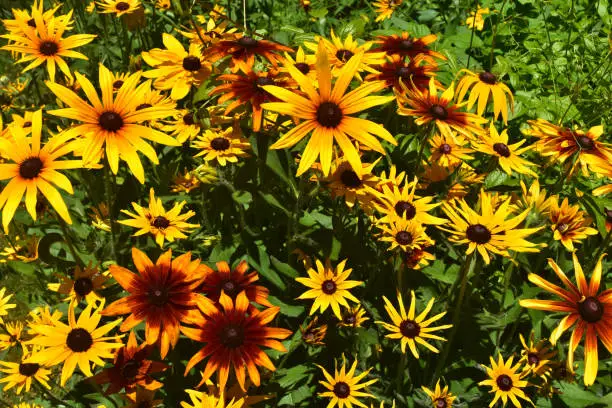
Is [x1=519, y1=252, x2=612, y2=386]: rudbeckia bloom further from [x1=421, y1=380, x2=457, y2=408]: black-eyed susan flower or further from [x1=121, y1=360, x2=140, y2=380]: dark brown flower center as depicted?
[x1=121, y1=360, x2=140, y2=380]: dark brown flower center

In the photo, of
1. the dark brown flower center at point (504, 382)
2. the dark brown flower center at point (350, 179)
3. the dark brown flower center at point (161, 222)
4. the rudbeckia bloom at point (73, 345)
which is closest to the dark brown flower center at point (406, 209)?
the dark brown flower center at point (350, 179)

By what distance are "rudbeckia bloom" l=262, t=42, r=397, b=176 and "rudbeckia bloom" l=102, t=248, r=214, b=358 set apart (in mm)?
471

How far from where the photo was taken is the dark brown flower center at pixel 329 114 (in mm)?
1379

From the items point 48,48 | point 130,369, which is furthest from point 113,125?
point 48,48

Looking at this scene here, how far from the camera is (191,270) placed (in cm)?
143

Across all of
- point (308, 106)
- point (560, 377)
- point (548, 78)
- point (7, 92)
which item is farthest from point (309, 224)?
point (7, 92)

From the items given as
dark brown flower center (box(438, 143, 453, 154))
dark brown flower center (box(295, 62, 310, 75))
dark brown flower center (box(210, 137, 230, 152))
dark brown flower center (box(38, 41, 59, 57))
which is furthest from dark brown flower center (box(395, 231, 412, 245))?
dark brown flower center (box(38, 41, 59, 57))

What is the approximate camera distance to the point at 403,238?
1.81 m

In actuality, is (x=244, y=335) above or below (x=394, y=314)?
below

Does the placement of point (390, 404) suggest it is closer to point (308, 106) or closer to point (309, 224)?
point (309, 224)

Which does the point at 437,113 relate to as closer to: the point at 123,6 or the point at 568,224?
the point at 568,224

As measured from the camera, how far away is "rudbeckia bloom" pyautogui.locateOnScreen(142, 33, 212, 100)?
75.5 inches

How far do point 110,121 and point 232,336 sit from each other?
2.45 feet

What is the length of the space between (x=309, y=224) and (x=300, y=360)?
2.17 ft
